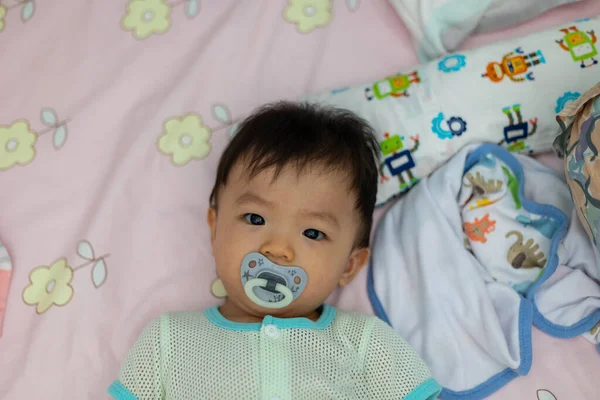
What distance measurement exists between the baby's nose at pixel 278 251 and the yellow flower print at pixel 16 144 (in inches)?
26.9

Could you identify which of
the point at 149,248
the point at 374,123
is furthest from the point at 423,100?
the point at 149,248

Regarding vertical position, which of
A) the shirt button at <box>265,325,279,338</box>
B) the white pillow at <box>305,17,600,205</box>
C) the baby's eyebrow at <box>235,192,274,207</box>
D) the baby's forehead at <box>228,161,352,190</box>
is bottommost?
the shirt button at <box>265,325,279,338</box>

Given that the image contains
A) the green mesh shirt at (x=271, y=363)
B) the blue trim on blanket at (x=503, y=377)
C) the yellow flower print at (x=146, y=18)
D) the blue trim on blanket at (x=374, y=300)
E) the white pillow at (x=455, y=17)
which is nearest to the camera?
the green mesh shirt at (x=271, y=363)

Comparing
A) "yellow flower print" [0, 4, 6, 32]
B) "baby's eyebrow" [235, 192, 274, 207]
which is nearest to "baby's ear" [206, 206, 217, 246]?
"baby's eyebrow" [235, 192, 274, 207]

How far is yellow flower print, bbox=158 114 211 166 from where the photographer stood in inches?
57.2

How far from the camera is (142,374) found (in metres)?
1.16

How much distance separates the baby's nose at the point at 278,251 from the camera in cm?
112

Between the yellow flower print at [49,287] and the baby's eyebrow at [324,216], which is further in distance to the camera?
the yellow flower print at [49,287]

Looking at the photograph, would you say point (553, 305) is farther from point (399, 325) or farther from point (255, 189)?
point (255, 189)

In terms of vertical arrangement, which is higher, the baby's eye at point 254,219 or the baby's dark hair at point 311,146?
the baby's dark hair at point 311,146

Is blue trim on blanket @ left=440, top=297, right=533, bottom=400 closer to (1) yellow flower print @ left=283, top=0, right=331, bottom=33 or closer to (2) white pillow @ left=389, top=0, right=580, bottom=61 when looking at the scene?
(2) white pillow @ left=389, top=0, right=580, bottom=61

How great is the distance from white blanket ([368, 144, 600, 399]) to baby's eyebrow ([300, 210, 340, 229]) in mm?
226

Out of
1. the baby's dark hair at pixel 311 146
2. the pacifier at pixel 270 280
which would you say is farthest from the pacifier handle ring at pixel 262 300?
the baby's dark hair at pixel 311 146

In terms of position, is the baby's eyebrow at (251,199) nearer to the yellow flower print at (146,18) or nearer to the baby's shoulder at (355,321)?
the baby's shoulder at (355,321)
